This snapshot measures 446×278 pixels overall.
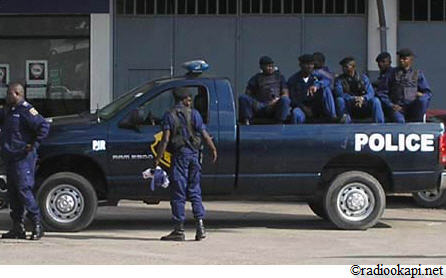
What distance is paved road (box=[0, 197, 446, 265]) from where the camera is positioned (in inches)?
347

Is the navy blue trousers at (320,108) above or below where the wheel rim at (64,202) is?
above

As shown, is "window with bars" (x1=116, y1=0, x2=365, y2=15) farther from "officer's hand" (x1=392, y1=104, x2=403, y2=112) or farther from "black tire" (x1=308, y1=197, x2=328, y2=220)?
"officer's hand" (x1=392, y1=104, x2=403, y2=112)

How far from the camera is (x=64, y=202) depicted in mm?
10414

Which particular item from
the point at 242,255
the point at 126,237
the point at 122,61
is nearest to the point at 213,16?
the point at 122,61

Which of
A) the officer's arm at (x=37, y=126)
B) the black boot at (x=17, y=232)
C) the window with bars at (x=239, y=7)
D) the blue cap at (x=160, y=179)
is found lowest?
the black boot at (x=17, y=232)

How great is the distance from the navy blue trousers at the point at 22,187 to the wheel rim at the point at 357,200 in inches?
153

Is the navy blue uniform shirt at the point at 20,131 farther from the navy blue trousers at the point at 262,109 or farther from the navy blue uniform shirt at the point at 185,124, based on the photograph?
the navy blue trousers at the point at 262,109

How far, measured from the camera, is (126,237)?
1035 centimetres

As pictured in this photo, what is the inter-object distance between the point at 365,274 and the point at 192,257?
211cm

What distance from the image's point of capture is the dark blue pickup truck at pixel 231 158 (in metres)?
10.4

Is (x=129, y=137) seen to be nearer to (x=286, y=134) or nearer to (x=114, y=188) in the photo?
(x=114, y=188)

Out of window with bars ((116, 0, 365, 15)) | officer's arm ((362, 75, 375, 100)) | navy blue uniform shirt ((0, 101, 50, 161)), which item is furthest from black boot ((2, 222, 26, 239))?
window with bars ((116, 0, 365, 15))

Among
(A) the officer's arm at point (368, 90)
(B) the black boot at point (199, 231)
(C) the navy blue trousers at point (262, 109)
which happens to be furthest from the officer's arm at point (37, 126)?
(A) the officer's arm at point (368, 90)

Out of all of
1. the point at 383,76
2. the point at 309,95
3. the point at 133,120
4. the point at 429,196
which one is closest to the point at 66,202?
the point at 133,120
